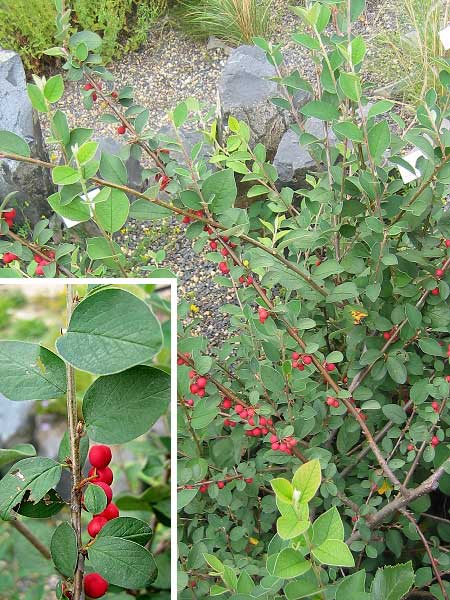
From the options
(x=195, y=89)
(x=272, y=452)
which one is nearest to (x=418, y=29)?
(x=195, y=89)

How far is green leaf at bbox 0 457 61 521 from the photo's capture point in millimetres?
465

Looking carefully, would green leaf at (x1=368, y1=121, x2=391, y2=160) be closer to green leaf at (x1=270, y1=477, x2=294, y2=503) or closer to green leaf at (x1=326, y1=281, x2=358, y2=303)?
green leaf at (x1=326, y1=281, x2=358, y2=303)

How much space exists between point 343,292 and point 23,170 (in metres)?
1.81

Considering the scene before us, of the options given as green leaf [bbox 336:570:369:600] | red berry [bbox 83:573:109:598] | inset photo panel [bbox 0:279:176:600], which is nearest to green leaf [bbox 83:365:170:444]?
inset photo panel [bbox 0:279:176:600]

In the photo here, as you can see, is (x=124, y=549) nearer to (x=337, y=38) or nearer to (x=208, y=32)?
(x=337, y=38)

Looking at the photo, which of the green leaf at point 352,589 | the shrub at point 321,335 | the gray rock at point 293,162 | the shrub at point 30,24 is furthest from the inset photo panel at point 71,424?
the shrub at point 30,24

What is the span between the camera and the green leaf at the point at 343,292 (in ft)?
3.67

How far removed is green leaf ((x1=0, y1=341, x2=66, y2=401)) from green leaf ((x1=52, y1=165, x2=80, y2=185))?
34cm

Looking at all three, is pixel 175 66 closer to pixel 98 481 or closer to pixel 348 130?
pixel 348 130

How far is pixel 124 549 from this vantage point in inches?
18.9

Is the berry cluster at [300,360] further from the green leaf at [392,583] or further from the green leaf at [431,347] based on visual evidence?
the green leaf at [392,583]

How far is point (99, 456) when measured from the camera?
1.67ft

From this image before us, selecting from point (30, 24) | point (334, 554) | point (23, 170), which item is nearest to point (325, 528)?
point (334, 554)

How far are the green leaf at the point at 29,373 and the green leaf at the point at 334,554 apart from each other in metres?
0.24
